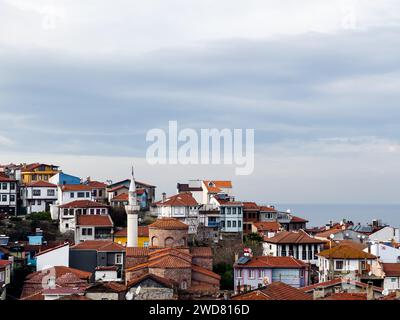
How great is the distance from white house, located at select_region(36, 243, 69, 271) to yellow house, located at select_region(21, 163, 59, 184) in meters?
14.0

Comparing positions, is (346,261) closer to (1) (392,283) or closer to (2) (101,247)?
(1) (392,283)

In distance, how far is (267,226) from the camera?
119 ft

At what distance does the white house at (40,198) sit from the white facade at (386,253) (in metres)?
17.6

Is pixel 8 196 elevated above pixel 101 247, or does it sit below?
above

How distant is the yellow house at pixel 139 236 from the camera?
105 ft

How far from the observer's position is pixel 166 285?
24.1 m

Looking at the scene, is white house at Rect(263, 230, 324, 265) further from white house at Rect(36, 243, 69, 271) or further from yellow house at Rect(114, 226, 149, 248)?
white house at Rect(36, 243, 69, 271)

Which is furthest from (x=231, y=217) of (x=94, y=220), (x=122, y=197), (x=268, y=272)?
(x=268, y=272)

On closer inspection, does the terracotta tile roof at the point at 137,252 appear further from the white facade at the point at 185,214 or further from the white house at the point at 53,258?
the white facade at the point at 185,214

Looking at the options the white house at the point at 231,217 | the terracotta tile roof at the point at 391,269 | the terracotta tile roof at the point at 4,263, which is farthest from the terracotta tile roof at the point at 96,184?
the terracotta tile roof at the point at 391,269

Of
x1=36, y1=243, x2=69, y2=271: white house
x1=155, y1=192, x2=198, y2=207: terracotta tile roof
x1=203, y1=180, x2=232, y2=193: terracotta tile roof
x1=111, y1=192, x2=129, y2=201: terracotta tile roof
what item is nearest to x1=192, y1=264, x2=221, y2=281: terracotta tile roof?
x1=36, y1=243, x2=69, y2=271: white house

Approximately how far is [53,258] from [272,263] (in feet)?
28.8
